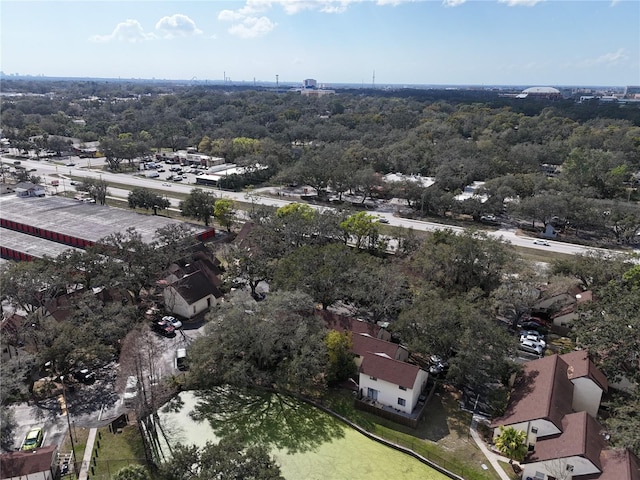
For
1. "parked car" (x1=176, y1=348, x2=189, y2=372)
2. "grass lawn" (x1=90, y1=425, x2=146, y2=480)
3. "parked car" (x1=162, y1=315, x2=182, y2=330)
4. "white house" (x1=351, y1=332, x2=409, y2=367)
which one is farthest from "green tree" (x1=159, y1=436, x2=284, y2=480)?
"parked car" (x1=162, y1=315, x2=182, y2=330)

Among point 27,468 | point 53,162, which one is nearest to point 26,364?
point 27,468

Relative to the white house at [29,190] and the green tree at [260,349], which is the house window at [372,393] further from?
the white house at [29,190]

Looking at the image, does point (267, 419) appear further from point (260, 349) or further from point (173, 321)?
point (173, 321)

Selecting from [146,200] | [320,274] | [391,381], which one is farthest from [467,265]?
[146,200]

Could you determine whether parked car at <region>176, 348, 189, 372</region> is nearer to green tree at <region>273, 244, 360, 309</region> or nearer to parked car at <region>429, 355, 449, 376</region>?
green tree at <region>273, 244, 360, 309</region>

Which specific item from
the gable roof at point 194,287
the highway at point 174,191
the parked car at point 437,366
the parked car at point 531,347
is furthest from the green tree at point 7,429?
the highway at point 174,191

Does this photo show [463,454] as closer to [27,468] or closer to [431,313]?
[431,313]

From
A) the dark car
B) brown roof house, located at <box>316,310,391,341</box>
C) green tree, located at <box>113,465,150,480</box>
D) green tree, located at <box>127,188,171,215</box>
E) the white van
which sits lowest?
the dark car
